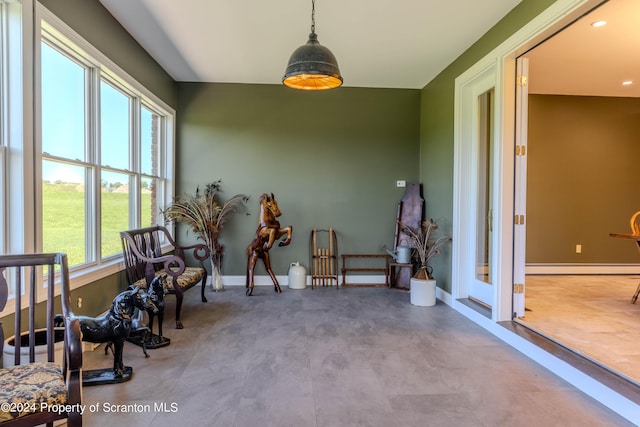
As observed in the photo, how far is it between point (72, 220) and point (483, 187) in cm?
403

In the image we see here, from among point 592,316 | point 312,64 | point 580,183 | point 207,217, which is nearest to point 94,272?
point 207,217

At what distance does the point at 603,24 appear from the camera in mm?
3422

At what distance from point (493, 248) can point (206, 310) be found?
3160 mm

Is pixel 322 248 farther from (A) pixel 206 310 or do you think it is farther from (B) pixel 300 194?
(A) pixel 206 310

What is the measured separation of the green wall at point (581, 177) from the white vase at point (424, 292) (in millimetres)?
2558

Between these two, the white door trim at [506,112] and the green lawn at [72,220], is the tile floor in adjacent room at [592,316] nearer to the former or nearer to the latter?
the white door trim at [506,112]

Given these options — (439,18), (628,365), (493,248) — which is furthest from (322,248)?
(628,365)

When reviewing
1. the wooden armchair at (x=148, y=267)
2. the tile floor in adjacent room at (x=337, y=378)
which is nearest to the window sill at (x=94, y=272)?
the wooden armchair at (x=148, y=267)

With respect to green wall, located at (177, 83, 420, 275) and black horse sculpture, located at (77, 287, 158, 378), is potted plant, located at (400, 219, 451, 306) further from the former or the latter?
black horse sculpture, located at (77, 287, 158, 378)

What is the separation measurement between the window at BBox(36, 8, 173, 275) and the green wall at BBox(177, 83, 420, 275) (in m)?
1.02

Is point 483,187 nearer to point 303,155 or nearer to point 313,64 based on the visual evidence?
point 313,64

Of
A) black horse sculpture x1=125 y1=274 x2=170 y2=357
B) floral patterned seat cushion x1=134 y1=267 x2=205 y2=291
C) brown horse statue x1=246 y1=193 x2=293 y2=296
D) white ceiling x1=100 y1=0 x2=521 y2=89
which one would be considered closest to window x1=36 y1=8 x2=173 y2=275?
floral patterned seat cushion x1=134 y1=267 x2=205 y2=291

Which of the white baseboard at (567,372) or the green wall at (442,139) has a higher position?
the green wall at (442,139)

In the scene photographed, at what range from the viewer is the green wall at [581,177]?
5961 millimetres
